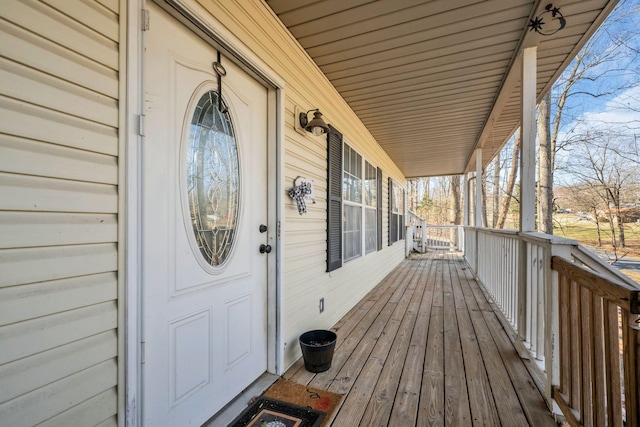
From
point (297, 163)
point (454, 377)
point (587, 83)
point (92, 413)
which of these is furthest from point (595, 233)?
point (92, 413)

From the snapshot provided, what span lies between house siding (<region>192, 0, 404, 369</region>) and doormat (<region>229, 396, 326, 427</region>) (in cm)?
46

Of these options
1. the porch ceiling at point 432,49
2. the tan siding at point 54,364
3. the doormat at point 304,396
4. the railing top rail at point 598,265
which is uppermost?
the porch ceiling at point 432,49

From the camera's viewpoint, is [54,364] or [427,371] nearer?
[54,364]

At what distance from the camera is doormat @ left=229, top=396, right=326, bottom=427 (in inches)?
64.6

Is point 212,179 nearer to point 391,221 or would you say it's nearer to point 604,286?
point 604,286

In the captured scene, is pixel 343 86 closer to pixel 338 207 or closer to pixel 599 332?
pixel 338 207

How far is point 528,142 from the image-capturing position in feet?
8.18

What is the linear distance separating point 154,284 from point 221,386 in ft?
2.79

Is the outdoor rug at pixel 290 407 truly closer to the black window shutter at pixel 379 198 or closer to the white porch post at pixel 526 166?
the white porch post at pixel 526 166

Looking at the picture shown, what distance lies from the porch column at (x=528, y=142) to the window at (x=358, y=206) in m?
1.79

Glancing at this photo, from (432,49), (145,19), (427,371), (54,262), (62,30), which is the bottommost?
(427,371)

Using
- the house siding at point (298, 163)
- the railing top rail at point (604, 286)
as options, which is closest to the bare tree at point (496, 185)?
the house siding at point (298, 163)

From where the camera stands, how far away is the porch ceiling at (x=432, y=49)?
2.07 metres

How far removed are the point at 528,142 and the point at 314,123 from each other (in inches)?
73.0
